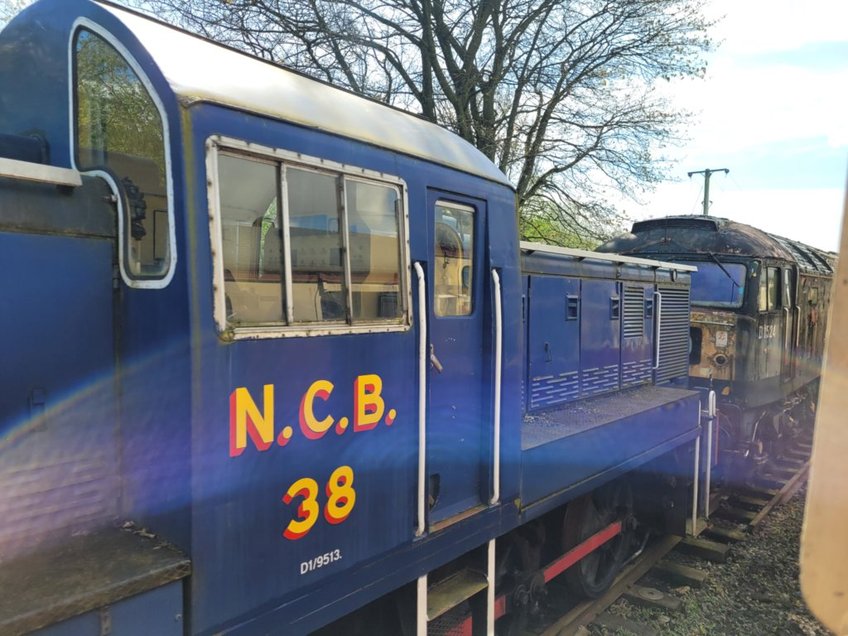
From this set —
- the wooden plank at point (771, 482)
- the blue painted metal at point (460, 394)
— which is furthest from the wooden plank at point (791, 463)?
the blue painted metal at point (460, 394)

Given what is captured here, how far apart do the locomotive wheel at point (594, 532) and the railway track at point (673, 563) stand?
0.12m

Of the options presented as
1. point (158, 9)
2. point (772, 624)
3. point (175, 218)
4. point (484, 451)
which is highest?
point (158, 9)

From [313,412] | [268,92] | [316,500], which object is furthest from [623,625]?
[268,92]

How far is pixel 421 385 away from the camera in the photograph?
284 centimetres

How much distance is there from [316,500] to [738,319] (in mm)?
7836

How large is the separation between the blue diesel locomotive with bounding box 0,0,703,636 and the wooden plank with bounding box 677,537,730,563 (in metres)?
4.14

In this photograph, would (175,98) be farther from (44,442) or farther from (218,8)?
(218,8)

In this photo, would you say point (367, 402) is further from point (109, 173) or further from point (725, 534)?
point (725, 534)

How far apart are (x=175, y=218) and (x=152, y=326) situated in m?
0.40

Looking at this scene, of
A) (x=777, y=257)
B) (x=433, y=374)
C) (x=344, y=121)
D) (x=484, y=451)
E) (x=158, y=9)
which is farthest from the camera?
(x=158, y=9)

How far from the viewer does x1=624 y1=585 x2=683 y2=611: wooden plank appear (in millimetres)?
5246

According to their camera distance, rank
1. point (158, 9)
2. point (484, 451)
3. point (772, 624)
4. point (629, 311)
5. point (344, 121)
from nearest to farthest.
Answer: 1. point (344, 121)
2. point (484, 451)
3. point (772, 624)
4. point (629, 311)
5. point (158, 9)

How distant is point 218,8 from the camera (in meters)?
12.1

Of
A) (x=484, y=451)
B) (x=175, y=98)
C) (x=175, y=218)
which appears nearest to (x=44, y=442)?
(x=175, y=218)
